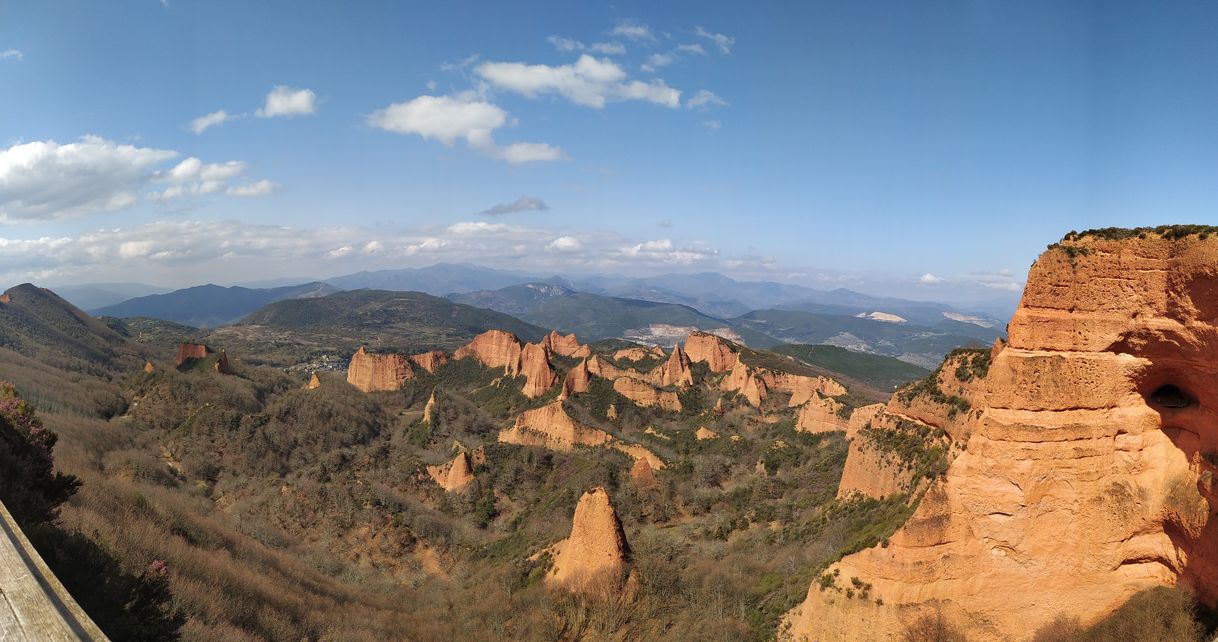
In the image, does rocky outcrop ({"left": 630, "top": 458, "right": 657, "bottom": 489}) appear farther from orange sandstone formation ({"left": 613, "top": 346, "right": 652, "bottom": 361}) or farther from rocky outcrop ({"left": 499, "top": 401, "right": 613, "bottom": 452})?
orange sandstone formation ({"left": 613, "top": 346, "right": 652, "bottom": 361})

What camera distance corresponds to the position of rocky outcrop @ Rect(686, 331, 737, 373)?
344 ft

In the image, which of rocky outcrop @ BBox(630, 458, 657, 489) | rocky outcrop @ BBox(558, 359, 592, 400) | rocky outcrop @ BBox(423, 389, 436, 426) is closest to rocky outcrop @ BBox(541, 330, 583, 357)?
rocky outcrop @ BBox(558, 359, 592, 400)

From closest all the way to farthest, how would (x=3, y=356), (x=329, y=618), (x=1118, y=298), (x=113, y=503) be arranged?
(x=1118, y=298), (x=329, y=618), (x=113, y=503), (x=3, y=356)

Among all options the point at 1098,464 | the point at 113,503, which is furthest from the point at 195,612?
the point at 1098,464

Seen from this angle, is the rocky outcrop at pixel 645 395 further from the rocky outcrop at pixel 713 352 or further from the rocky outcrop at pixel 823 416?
the rocky outcrop at pixel 823 416

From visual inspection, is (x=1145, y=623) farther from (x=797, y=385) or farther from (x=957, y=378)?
(x=797, y=385)

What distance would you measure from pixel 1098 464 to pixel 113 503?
44093 millimetres

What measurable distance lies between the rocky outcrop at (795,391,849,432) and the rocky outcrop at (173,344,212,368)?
9753 cm

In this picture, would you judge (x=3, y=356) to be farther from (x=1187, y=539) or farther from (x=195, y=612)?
(x=1187, y=539)

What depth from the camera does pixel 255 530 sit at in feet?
149

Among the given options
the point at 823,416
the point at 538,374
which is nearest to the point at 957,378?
the point at 823,416

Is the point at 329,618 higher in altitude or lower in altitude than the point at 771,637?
A: lower

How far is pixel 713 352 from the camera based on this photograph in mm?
106500

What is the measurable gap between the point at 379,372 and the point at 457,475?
5920 centimetres
